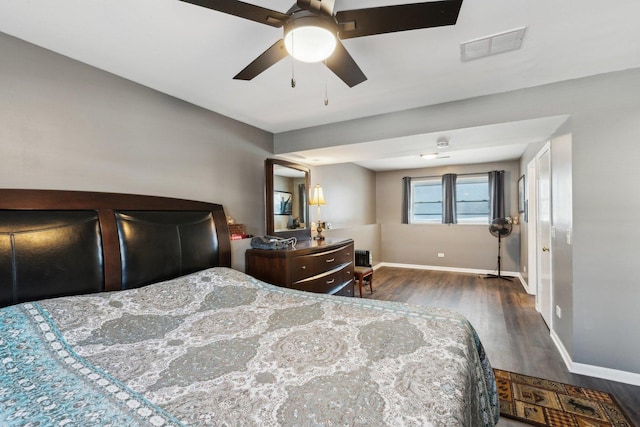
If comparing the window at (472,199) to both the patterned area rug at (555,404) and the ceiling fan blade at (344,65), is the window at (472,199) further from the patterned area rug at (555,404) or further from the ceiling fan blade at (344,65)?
the ceiling fan blade at (344,65)

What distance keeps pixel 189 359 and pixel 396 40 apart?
2.05m

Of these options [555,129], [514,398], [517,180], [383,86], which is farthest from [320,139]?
[517,180]

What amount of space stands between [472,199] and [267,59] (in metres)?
5.84

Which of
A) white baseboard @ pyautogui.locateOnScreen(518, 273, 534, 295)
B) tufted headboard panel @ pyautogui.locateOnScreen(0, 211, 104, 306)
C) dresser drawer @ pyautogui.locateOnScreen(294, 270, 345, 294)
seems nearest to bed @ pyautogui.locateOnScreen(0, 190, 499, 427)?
tufted headboard panel @ pyautogui.locateOnScreen(0, 211, 104, 306)

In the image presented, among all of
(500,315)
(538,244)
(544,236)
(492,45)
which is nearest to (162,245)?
(492,45)

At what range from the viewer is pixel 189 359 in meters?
1.21

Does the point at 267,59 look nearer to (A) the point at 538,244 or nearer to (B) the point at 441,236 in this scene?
(A) the point at 538,244

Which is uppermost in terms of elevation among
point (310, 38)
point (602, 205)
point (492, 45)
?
point (492, 45)

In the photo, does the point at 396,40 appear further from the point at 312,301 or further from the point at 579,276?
the point at 579,276

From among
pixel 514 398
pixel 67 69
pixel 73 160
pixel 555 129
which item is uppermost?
pixel 67 69

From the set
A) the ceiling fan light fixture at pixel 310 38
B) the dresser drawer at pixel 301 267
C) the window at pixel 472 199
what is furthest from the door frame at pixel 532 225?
the ceiling fan light fixture at pixel 310 38

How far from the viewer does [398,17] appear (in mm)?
1207

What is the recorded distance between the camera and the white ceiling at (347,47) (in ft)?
4.92

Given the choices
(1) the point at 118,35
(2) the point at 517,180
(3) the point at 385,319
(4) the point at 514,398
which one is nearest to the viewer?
(3) the point at 385,319
